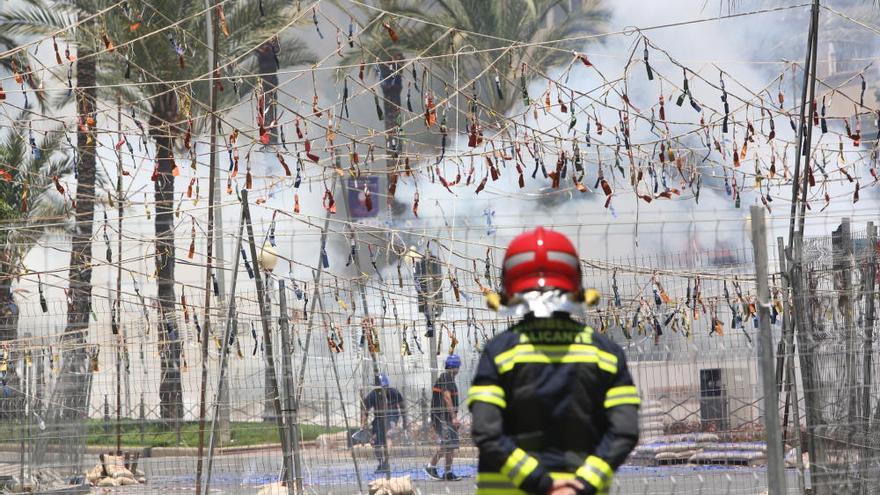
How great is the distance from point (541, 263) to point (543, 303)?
0.42ft

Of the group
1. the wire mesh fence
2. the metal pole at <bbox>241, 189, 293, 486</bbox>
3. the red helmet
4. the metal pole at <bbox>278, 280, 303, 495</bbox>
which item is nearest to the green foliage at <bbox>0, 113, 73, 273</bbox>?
the wire mesh fence

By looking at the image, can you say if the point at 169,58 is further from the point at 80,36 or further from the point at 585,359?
the point at 585,359

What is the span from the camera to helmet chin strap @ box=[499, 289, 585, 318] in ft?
13.2

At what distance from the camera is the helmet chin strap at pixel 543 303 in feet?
13.2

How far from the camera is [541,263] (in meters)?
3.99

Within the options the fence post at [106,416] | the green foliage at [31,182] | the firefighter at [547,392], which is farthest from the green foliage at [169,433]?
the green foliage at [31,182]

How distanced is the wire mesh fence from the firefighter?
3.84 m

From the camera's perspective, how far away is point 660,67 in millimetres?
36531

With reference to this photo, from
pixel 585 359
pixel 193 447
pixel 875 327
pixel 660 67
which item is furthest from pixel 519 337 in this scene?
pixel 660 67

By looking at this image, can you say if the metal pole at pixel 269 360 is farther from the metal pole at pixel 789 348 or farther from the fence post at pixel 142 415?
the metal pole at pixel 789 348

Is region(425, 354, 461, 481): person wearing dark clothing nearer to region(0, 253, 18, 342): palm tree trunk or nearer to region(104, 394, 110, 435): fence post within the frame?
region(104, 394, 110, 435): fence post

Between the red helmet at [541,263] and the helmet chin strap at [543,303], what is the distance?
2cm

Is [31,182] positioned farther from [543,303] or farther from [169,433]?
[543,303]

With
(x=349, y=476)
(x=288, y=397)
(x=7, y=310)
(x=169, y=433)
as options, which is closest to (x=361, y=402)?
(x=288, y=397)
